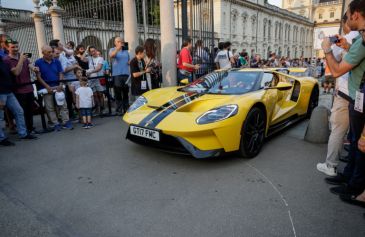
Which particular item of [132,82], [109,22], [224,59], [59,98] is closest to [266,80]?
[132,82]

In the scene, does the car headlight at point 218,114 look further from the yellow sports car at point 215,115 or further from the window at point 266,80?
the window at point 266,80

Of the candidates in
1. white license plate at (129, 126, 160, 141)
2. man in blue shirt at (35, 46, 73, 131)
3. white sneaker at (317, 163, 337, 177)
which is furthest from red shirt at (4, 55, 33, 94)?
white sneaker at (317, 163, 337, 177)

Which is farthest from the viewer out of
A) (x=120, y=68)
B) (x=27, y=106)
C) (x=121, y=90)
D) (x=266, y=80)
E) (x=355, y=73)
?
(x=121, y=90)

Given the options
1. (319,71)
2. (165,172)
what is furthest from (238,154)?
(319,71)

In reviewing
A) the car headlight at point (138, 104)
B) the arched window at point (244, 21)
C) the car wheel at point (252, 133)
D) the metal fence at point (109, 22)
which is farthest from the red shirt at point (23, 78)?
→ the arched window at point (244, 21)

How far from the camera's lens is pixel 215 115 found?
3.42 m

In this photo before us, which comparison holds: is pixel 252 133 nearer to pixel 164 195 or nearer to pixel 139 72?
pixel 164 195

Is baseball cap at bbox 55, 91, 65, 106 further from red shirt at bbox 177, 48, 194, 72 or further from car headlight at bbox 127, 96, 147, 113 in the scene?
red shirt at bbox 177, 48, 194, 72

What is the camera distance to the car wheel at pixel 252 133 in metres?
3.68

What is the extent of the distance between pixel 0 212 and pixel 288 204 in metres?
2.89

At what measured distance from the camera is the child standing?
219 inches

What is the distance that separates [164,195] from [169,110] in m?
1.33

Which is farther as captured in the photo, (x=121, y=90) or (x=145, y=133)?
(x=121, y=90)

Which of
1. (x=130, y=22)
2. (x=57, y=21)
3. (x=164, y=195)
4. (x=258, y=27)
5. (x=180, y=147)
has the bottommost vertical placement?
(x=164, y=195)
